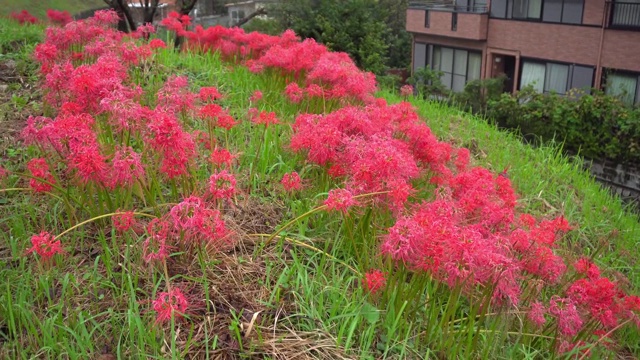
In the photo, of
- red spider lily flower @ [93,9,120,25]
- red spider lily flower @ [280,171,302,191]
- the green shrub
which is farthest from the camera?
the green shrub

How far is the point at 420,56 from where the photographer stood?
76.9ft

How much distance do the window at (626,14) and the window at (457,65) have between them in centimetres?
529

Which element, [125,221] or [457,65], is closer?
[125,221]

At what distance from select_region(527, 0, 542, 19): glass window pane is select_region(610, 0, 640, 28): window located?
280 cm

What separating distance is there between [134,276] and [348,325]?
103 cm

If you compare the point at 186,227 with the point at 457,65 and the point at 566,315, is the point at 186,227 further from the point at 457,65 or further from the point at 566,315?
the point at 457,65

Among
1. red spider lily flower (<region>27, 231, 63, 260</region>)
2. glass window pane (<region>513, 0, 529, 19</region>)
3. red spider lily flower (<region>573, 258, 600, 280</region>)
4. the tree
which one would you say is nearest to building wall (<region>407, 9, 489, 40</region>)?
glass window pane (<region>513, 0, 529, 19</region>)

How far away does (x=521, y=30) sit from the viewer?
61.8ft

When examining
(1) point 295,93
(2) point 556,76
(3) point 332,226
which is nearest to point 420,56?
(2) point 556,76

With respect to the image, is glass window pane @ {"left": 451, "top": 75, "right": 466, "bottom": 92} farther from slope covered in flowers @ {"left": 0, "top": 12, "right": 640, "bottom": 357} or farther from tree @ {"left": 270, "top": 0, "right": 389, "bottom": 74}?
slope covered in flowers @ {"left": 0, "top": 12, "right": 640, "bottom": 357}

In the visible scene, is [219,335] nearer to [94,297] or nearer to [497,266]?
[94,297]

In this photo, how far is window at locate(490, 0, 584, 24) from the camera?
682 inches

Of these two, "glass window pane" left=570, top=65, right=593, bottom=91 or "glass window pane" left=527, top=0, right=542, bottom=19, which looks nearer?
"glass window pane" left=570, top=65, right=593, bottom=91

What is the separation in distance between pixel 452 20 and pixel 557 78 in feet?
15.8
